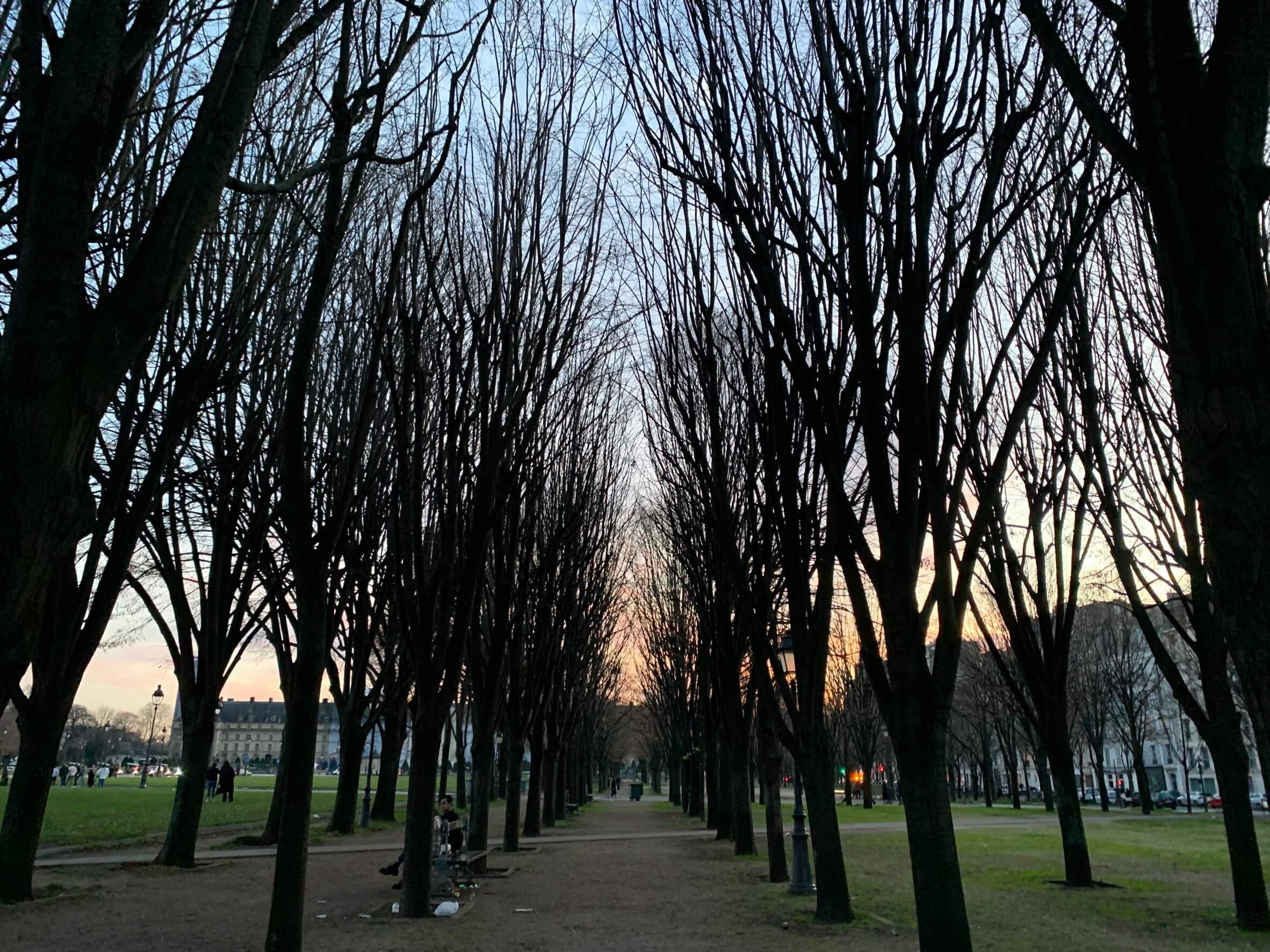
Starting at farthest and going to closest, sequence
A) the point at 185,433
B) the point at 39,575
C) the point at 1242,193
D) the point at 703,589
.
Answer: the point at 703,589 → the point at 185,433 → the point at 1242,193 → the point at 39,575

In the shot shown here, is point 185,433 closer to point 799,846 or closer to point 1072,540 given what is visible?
point 799,846

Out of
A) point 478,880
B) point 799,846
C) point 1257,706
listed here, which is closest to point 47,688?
point 478,880

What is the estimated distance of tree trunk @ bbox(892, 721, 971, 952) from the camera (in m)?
5.20

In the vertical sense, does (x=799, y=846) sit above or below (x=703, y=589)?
below

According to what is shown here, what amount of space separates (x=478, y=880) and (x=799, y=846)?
515 centimetres

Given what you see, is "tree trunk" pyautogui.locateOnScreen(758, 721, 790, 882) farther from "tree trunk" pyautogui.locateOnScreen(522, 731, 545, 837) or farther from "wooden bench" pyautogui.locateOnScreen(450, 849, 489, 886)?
"tree trunk" pyautogui.locateOnScreen(522, 731, 545, 837)

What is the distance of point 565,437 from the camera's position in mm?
15648

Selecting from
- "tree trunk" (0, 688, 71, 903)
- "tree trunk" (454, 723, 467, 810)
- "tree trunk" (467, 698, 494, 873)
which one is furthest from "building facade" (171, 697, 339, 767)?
"tree trunk" (0, 688, 71, 903)

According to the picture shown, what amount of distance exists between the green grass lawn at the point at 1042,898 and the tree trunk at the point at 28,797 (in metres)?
8.67

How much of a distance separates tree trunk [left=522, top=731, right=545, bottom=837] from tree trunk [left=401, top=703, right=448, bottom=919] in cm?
1424

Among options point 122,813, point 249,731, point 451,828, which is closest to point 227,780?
point 122,813

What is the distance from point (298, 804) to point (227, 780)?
3469cm

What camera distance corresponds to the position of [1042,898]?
11.8 m

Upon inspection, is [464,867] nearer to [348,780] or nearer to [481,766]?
[481,766]
